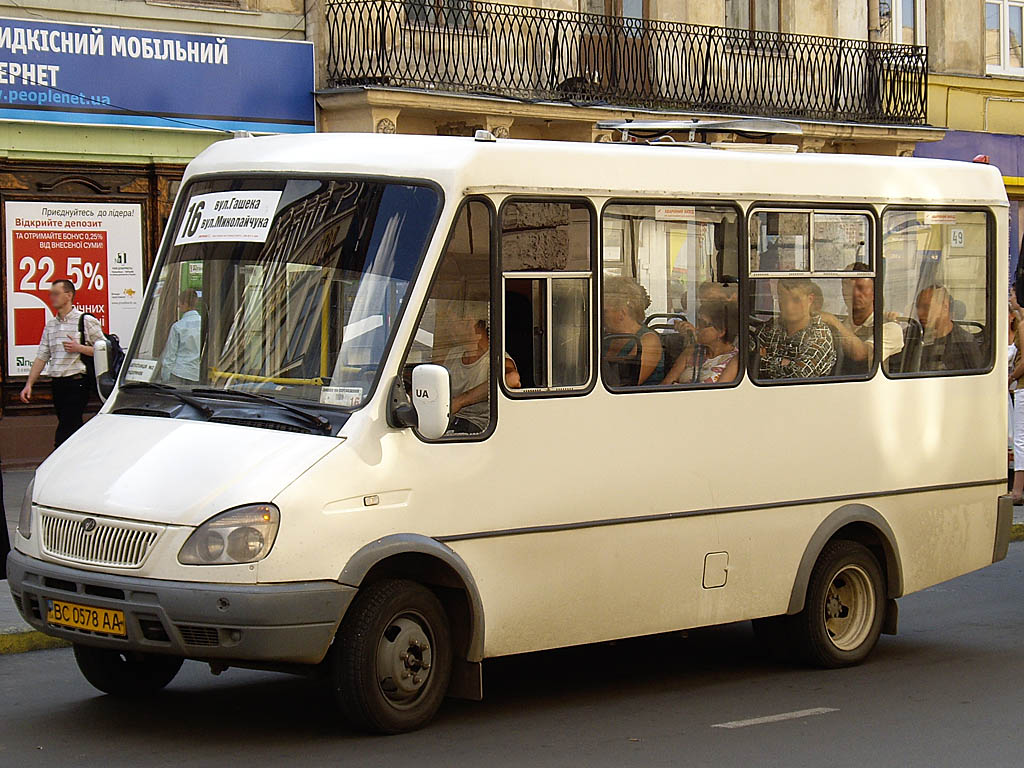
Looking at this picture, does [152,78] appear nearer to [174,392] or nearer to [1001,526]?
[1001,526]

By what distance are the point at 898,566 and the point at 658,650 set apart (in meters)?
1.35

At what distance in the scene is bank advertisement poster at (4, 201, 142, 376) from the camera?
19969 mm

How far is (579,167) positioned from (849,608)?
2920 mm

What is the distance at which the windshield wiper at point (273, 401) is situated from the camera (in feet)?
24.6

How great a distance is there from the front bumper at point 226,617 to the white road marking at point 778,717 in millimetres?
1877

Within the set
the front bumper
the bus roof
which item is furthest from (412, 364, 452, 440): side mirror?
the bus roof

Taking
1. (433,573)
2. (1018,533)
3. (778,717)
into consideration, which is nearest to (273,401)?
(433,573)

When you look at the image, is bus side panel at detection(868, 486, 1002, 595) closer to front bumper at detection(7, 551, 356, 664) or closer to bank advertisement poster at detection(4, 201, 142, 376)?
front bumper at detection(7, 551, 356, 664)

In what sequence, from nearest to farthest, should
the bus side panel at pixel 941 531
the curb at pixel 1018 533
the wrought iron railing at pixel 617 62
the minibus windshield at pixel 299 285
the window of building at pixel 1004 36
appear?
1. the minibus windshield at pixel 299 285
2. the bus side panel at pixel 941 531
3. the curb at pixel 1018 533
4. the wrought iron railing at pixel 617 62
5. the window of building at pixel 1004 36

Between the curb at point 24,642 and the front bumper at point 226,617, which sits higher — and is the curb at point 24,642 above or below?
below

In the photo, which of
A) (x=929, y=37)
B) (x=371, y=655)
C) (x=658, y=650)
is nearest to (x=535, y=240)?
(x=371, y=655)

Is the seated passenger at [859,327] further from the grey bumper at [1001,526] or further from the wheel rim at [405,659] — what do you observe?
the wheel rim at [405,659]

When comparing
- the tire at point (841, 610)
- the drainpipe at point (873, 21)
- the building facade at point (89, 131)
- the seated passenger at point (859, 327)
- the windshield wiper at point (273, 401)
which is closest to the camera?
the windshield wiper at point (273, 401)

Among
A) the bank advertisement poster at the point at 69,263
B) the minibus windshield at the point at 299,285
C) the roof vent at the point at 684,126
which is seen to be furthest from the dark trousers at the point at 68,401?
the minibus windshield at the point at 299,285
